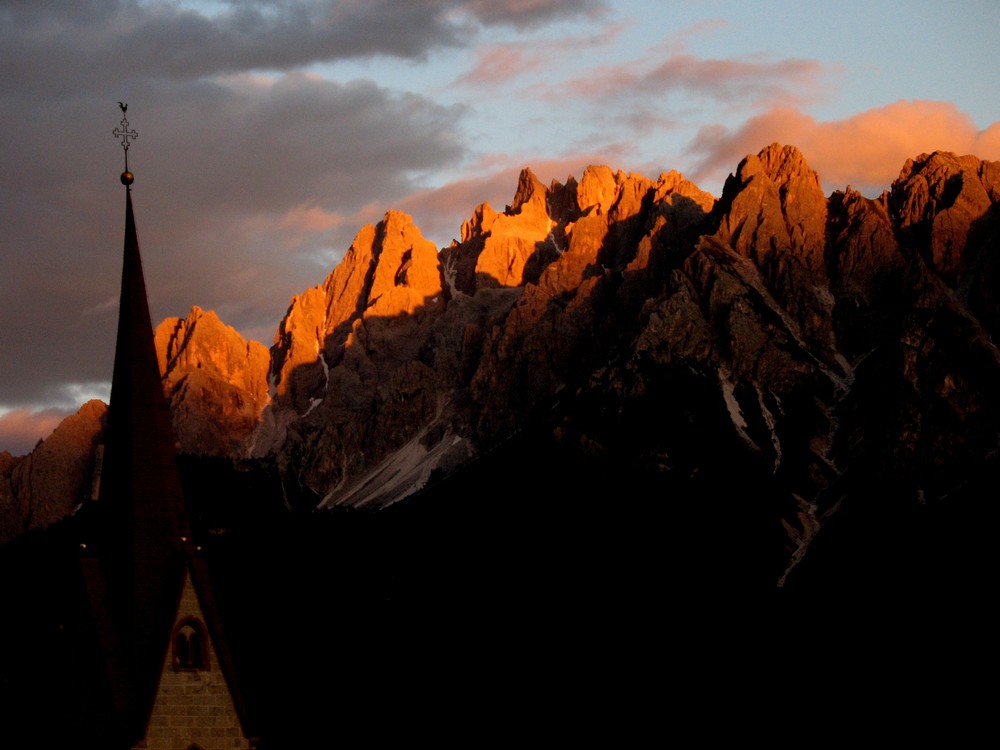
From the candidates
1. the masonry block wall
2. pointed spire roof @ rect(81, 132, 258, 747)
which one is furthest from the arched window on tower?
pointed spire roof @ rect(81, 132, 258, 747)

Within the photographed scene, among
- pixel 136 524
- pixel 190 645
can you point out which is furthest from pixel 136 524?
pixel 190 645

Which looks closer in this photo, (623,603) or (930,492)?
(623,603)

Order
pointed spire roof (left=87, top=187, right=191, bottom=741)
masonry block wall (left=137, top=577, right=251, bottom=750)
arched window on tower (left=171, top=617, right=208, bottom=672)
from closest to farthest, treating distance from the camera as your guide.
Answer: masonry block wall (left=137, top=577, right=251, bottom=750), arched window on tower (left=171, top=617, right=208, bottom=672), pointed spire roof (left=87, top=187, right=191, bottom=741)

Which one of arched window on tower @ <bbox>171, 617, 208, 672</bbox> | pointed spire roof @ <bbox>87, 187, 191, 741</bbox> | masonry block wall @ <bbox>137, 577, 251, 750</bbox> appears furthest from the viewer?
pointed spire roof @ <bbox>87, 187, 191, 741</bbox>

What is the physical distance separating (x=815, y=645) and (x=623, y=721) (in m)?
41.3

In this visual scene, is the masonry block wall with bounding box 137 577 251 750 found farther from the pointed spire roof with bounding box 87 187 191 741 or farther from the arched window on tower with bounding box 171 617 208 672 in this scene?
the pointed spire roof with bounding box 87 187 191 741

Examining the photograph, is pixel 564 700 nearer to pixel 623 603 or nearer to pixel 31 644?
pixel 623 603

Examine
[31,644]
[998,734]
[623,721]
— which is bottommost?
[998,734]

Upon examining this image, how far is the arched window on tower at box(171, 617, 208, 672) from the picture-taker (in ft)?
99.1

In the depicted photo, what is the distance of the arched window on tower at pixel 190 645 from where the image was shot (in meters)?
30.2

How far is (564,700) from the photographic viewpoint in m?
129

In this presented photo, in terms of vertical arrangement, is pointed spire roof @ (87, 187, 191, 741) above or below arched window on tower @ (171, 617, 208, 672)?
above

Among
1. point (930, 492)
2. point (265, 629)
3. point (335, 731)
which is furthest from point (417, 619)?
point (265, 629)

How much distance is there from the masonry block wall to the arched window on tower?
0.06 ft
